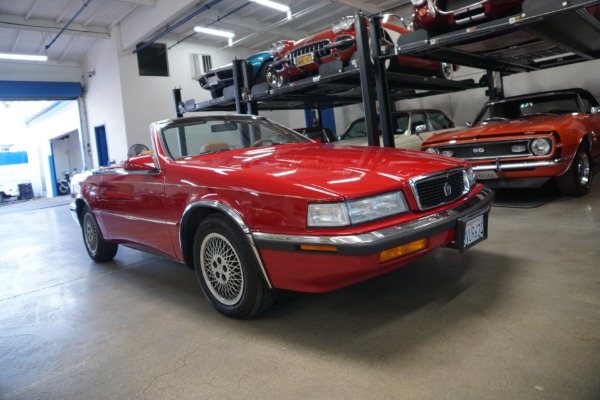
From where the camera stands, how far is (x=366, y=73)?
4.75 m

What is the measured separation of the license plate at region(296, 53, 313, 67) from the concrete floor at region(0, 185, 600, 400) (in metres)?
3.31

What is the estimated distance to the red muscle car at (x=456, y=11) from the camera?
379cm

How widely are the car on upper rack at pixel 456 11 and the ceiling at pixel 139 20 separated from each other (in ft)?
17.5

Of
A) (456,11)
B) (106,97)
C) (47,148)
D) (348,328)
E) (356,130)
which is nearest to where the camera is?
(348,328)

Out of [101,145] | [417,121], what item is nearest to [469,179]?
[417,121]

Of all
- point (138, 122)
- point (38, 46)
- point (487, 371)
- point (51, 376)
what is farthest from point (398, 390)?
point (38, 46)

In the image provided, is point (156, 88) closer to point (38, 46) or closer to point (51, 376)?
point (38, 46)

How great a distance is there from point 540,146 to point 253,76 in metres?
4.40

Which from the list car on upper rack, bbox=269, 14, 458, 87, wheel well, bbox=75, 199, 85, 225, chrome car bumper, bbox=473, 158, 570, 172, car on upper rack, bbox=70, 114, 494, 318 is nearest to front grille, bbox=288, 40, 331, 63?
car on upper rack, bbox=269, 14, 458, 87

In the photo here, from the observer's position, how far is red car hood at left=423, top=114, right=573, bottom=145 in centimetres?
432

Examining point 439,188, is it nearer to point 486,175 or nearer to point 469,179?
point 469,179

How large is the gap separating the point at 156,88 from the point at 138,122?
53.5 inches

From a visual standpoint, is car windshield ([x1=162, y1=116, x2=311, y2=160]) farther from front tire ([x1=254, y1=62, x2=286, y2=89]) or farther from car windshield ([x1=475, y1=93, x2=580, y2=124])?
car windshield ([x1=475, y1=93, x2=580, y2=124])

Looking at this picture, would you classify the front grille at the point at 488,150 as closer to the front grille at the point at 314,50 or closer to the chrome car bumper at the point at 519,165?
the chrome car bumper at the point at 519,165
